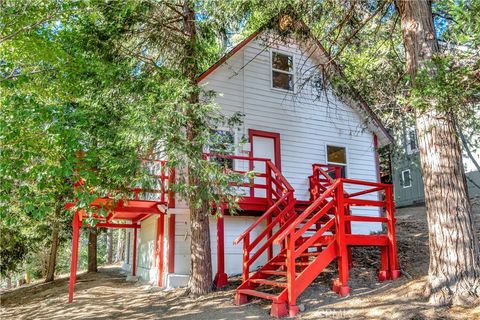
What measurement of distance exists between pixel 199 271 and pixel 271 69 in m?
6.83

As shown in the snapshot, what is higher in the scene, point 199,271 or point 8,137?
point 8,137

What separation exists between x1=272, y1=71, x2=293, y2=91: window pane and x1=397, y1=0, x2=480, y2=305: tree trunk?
627 centimetres

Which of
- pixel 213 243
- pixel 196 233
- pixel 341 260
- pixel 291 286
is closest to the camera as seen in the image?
pixel 291 286

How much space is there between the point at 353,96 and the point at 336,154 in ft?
6.95

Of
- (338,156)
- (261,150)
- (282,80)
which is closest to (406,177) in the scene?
(338,156)

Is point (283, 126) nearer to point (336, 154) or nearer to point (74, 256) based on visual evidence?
point (336, 154)

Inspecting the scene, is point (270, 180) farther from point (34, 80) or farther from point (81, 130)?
point (34, 80)

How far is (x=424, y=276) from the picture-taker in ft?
24.4

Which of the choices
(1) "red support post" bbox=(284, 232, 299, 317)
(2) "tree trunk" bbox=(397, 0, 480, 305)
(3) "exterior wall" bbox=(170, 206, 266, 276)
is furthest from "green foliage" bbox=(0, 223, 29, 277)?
(2) "tree trunk" bbox=(397, 0, 480, 305)

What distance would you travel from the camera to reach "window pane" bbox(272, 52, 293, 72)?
42.1ft

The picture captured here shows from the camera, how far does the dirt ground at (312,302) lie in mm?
6254

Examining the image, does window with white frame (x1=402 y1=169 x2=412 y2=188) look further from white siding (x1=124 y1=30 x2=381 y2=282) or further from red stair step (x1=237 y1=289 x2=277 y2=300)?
red stair step (x1=237 y1=289 x2=277 y2=300)

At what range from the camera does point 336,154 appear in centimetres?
1313

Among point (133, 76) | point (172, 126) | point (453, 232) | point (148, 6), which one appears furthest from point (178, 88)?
point (453, 232)
